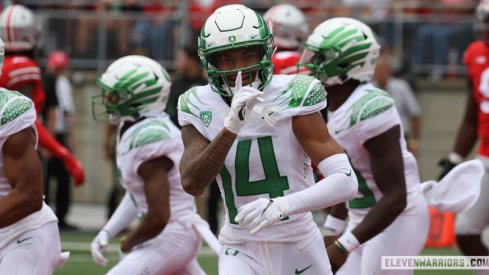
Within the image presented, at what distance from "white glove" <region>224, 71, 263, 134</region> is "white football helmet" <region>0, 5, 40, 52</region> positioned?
486 centimetres

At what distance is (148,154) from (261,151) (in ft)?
5.33

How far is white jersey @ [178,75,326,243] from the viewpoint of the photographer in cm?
494

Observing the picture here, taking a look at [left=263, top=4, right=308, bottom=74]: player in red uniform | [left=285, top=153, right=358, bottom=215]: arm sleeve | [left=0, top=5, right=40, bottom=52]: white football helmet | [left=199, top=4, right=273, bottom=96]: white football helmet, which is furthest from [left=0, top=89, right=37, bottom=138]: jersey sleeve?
[left=0, top=5, right=40, bottom=52]: white football helmet

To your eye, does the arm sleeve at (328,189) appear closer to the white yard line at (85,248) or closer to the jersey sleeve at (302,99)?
the jersey sleeve at (302,99)

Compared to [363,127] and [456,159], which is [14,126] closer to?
[363,127]

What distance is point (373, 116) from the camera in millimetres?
5965

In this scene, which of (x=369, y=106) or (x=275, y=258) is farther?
(x=369, y=106)

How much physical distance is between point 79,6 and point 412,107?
470 centimetres

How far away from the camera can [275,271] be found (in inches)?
198

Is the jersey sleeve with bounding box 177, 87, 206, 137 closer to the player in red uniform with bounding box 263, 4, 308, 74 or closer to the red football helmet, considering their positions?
the player in red uniform with bounding box 263, 4, 308, 74

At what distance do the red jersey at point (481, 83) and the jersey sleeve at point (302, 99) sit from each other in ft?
9.18

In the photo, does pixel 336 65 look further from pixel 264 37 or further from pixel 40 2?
pixel 40 2

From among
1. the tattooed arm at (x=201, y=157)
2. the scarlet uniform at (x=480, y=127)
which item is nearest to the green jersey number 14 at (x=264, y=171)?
the tattooed arm at (x=201, y=157)

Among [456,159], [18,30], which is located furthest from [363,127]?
[18,30]
